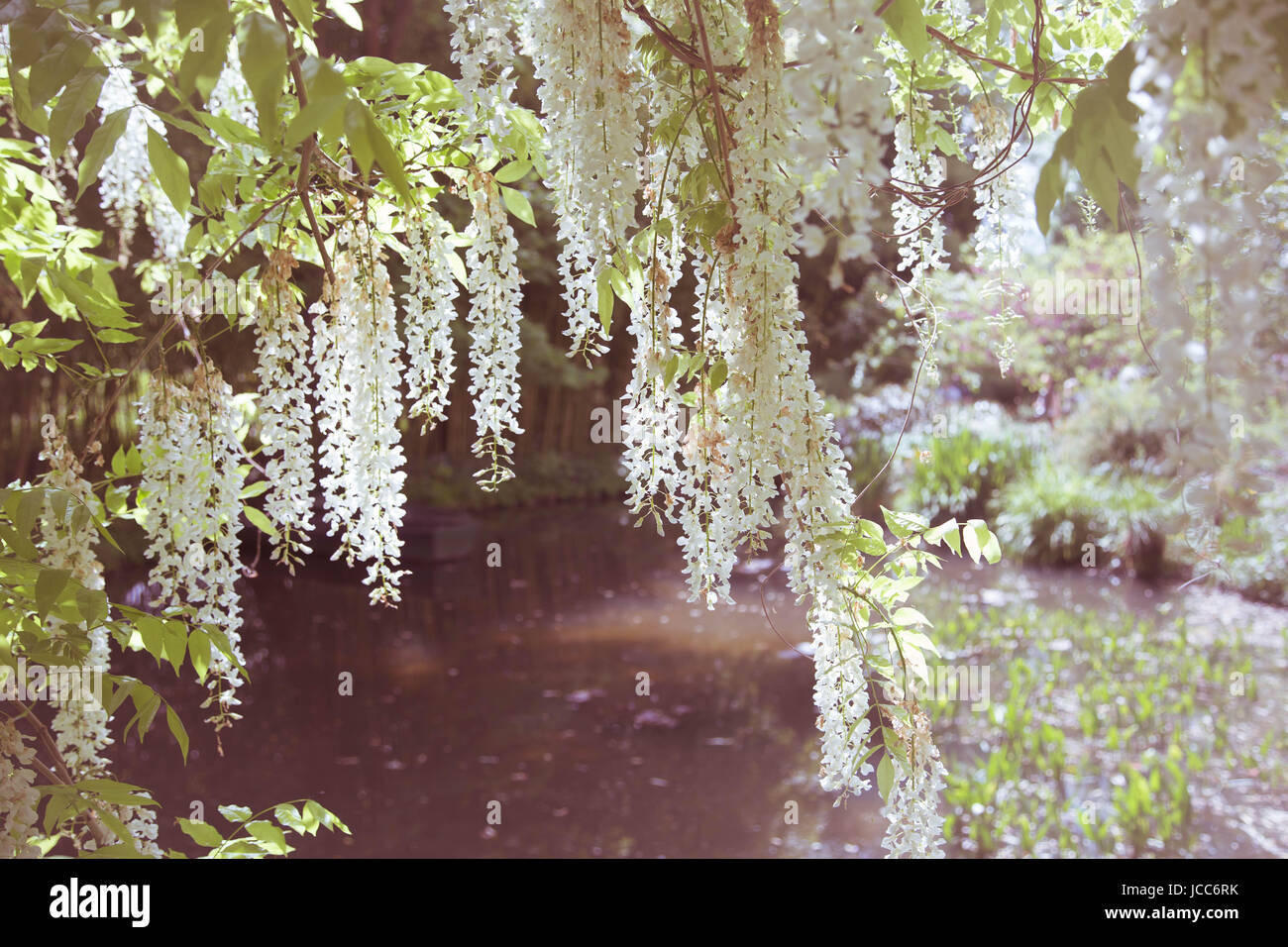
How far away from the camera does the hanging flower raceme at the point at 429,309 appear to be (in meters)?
1.61

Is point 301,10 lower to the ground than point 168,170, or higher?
higher

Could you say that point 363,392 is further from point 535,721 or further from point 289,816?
point 535,721

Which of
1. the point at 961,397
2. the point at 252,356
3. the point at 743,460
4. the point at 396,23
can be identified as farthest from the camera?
the point at 961,397

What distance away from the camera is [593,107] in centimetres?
113

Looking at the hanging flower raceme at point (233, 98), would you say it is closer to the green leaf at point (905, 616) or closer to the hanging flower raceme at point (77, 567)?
the hanging flower raceme at point (77, 567)

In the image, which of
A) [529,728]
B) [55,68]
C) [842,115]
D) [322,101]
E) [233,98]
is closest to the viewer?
[842,115]

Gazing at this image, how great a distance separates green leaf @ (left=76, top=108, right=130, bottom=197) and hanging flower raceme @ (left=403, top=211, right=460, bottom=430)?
573 mm

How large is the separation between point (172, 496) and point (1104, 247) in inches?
468

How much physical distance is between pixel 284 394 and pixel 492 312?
38 cm

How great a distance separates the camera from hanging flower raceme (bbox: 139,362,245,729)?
1604mm

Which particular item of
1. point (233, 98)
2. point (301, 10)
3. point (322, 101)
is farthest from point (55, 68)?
point (233, 98)

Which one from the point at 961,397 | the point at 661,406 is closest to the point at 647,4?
the point at 661,406

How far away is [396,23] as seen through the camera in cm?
817

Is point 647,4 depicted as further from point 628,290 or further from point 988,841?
point 988,841
